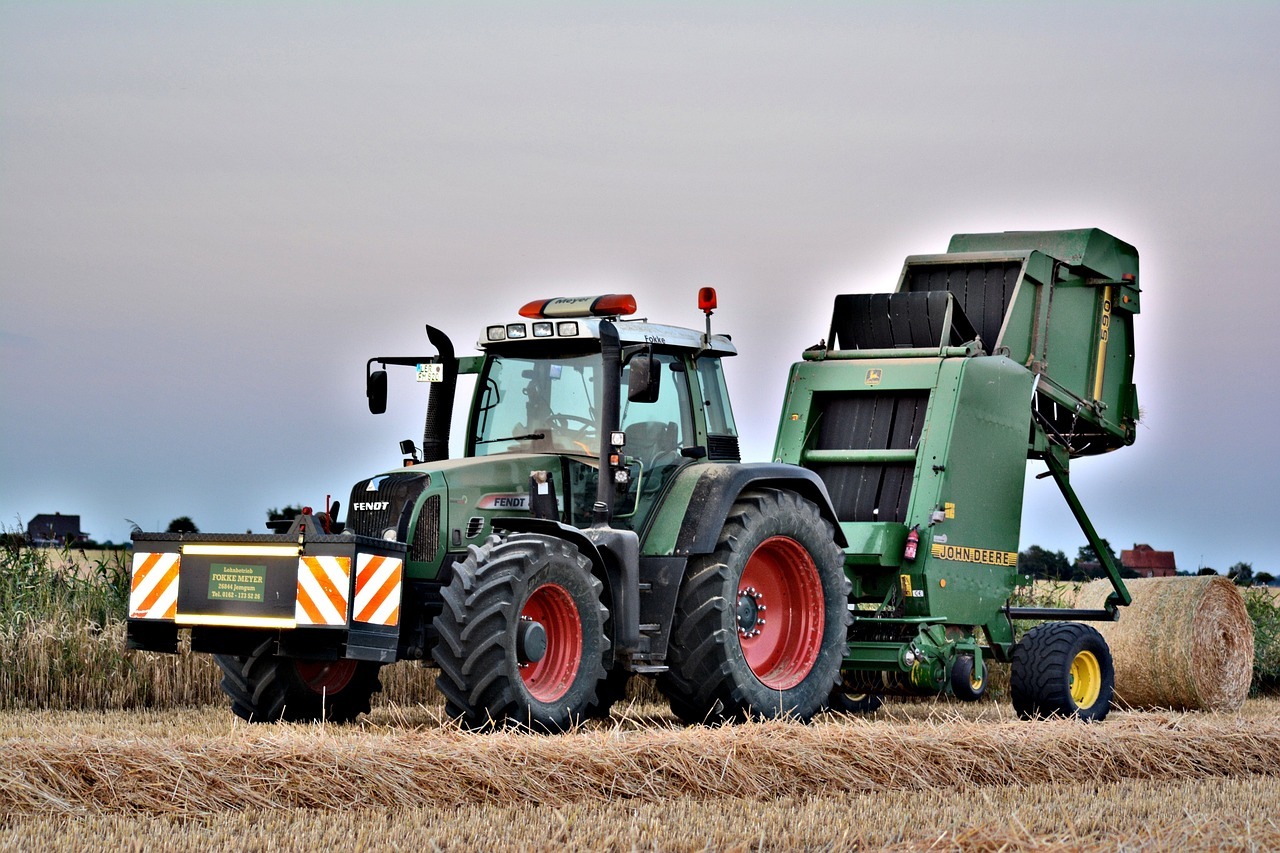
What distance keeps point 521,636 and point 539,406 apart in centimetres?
162

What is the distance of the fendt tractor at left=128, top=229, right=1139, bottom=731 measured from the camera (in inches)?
311

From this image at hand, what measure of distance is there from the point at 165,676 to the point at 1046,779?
239 inches

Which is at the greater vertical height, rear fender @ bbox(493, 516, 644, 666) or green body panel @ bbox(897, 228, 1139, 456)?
green body panel @ bbox(897, 228, 1139, 456)

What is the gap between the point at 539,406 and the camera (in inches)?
355

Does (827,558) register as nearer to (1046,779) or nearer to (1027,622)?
(1046,779)

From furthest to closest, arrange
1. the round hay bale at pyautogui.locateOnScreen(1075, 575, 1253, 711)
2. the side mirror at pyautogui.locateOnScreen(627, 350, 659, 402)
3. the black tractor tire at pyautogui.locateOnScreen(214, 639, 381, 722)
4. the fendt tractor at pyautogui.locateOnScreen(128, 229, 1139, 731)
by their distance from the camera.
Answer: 1. the round hay bale at pyautogui.locateOnScreen(1075, 575, 1253, 711)
2. the black tractor tire at pyautogui.locateOnScreen(214, 639, 381, 722)
3. the side mirror at pyautogui.locateOnScreen(627, 350, 659, 402)
4. the fendt tractor at pyautogui.locateOnScreen(128, 229, 1139, 731)

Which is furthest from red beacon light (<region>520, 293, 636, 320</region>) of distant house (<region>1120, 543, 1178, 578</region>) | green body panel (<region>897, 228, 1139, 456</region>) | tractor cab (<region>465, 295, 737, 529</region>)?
distant house (<region>1120, 543, 1178, 578</region>)

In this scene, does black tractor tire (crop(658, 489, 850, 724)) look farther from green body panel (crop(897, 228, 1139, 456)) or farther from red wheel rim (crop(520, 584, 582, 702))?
green body panel (crop(897, 228, 1139, 456))

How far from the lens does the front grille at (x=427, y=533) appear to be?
852 cm

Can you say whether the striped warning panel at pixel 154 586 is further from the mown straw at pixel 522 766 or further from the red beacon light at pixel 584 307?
the red beacon light at pixel 584 307

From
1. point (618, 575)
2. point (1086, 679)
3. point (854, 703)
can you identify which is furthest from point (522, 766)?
point (1086, 679)

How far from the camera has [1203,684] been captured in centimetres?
1235

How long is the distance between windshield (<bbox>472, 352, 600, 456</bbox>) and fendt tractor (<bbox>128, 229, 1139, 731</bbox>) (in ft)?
0.05

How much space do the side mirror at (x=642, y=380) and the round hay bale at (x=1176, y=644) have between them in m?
5.67
